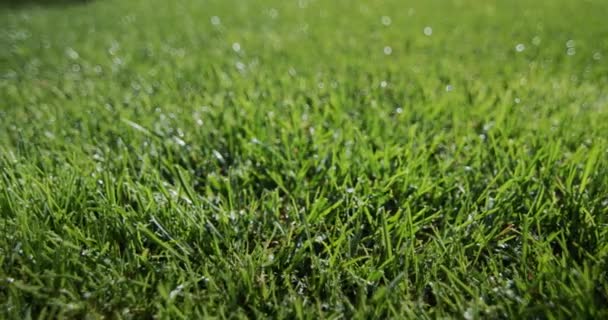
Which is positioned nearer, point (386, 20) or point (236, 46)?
point (236, 46)

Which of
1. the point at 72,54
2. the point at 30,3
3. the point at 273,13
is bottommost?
the point at 30,3

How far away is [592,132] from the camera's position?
73.6 inches

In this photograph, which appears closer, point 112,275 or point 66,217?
point 112,275

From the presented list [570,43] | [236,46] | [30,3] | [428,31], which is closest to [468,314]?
[236,46]

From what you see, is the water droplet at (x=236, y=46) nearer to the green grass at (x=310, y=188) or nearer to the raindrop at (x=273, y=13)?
the green grass at (x=310, y=188)

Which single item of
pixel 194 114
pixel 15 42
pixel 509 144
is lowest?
pixel 15 42

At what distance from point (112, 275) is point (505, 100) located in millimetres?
1758

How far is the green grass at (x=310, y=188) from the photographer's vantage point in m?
1.12

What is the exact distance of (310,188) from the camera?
156 centimetres

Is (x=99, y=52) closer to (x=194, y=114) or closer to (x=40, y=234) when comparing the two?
(x=194, y=114)

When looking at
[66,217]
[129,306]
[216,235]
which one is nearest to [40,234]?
[66,217]

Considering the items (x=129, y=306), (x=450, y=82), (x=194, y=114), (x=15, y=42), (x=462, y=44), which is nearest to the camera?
(x=129, y=306)

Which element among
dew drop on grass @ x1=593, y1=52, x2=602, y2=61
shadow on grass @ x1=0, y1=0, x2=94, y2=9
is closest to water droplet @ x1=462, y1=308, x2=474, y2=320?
dew drop on grass @ x1=593, y1=52, x2=602, y2=61

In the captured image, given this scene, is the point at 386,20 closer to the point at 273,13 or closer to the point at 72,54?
the point at 273,13
